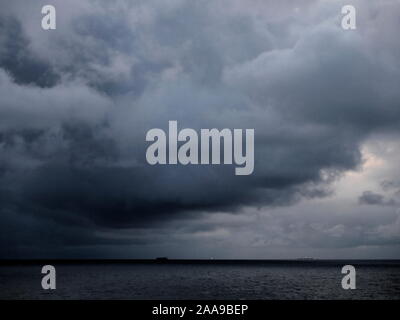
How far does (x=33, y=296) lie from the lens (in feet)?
231
